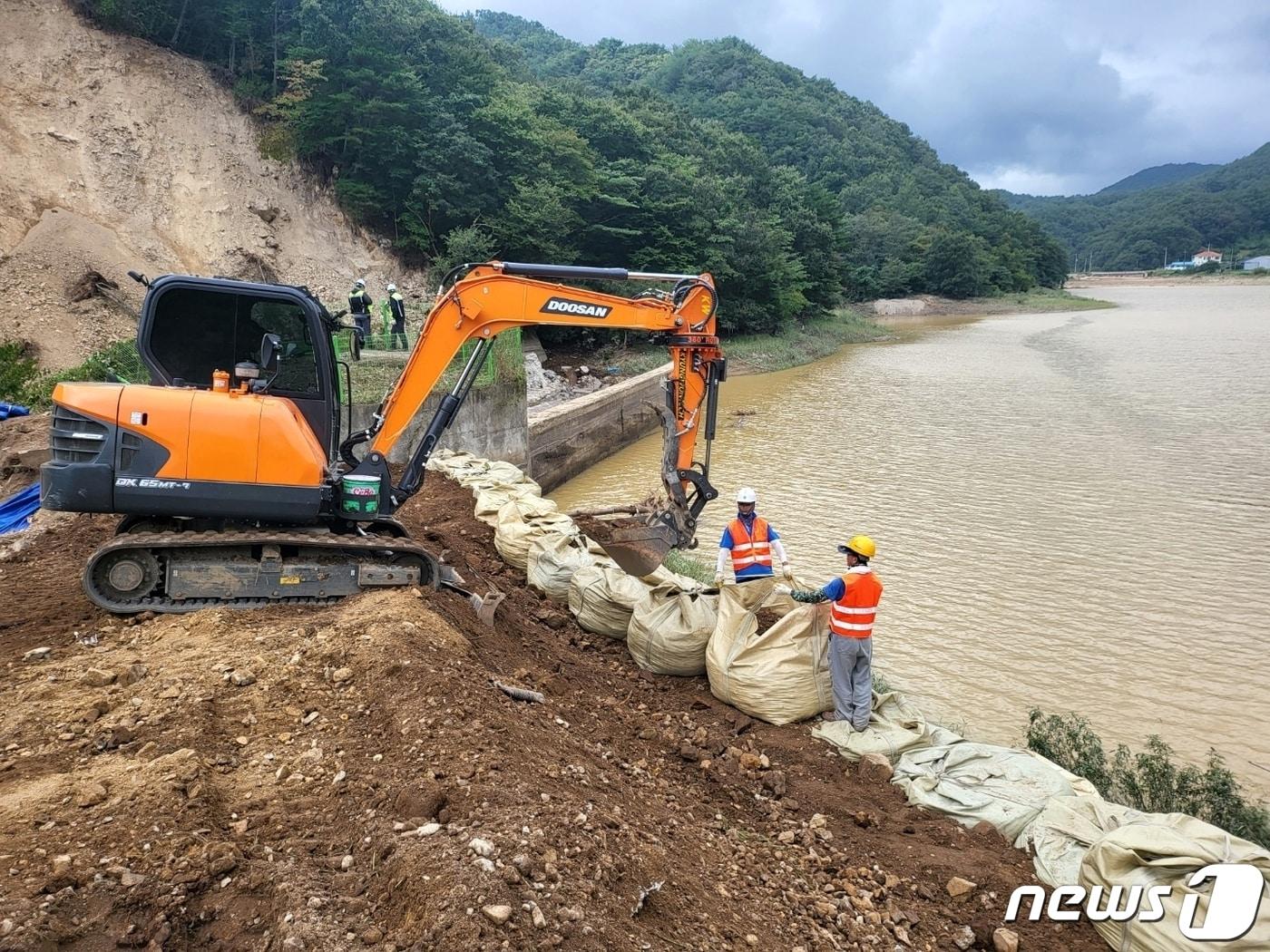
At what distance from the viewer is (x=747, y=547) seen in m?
6.25

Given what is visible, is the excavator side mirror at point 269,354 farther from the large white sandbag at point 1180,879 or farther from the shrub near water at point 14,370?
the shrub near water at point 14,370

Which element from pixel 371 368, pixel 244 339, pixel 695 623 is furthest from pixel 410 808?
pixel 371 368

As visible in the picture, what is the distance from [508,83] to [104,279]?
58.7 feet

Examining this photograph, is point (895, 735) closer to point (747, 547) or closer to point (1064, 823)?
point (1064, 823)

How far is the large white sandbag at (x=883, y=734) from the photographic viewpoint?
15.0ft

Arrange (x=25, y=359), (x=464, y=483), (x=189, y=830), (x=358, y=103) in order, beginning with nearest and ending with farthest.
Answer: (x=189, y=830)
(x=464, y=483)
(x=25, y=359)
(x=358, y=103)

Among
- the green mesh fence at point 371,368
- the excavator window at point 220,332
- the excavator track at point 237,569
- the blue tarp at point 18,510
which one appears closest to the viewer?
the excavator track at point 237,569

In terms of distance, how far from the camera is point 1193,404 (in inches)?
734

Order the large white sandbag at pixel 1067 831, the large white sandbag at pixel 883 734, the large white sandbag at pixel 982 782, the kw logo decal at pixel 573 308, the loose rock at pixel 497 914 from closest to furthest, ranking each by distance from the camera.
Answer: the loose rock at pixel 497 914 → the large white sandbag at pixel 1067 831 → the large white sandbag at pixel 982 782 → the large white sandbag at pixel 883 734 → the kw logo decal at pixel 573 308

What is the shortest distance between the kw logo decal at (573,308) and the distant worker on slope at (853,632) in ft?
9.55

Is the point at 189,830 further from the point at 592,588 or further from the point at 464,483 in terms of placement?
the point at 464,483

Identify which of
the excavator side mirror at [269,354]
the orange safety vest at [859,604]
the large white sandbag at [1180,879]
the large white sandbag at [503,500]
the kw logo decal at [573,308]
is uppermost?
the kw logo decal at [573,308]

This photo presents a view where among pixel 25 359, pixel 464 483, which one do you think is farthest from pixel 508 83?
pixel 464 483

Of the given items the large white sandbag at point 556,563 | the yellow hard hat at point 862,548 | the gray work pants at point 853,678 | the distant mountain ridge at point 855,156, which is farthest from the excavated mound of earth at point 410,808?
the distant mountain ridge at point 855,156
